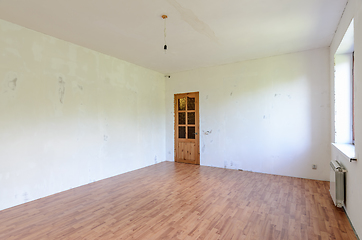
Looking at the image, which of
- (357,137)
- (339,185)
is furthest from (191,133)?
(357,137)

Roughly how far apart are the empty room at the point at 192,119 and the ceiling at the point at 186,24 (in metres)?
0.03

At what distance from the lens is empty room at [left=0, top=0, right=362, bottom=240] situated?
2691 mm

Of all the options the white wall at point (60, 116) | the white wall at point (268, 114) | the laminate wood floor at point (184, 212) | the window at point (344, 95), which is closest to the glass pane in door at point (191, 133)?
the white wall at point (268, 114)

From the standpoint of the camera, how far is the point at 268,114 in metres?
5.09

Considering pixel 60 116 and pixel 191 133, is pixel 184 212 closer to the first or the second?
pixel 60 116

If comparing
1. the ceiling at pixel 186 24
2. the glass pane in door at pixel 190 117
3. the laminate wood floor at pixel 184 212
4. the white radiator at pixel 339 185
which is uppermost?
the ceiling at pixel 186 24

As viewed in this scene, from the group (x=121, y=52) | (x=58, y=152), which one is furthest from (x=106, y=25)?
(x=58, y=152)

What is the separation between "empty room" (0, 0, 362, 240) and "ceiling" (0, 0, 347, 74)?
30mm

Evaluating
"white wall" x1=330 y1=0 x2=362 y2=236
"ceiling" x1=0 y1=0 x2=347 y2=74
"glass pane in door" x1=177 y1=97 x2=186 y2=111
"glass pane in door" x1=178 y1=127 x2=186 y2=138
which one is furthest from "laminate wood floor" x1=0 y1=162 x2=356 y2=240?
"ceiling" x1=0 y1=0 x2=347 y2=74

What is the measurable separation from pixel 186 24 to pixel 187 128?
3695 millimetres

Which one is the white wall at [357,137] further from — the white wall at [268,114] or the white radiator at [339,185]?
the white wall at [268,114]

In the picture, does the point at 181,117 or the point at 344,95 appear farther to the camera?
the point at 181,117

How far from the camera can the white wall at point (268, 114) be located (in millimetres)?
4523

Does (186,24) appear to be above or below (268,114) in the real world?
above
